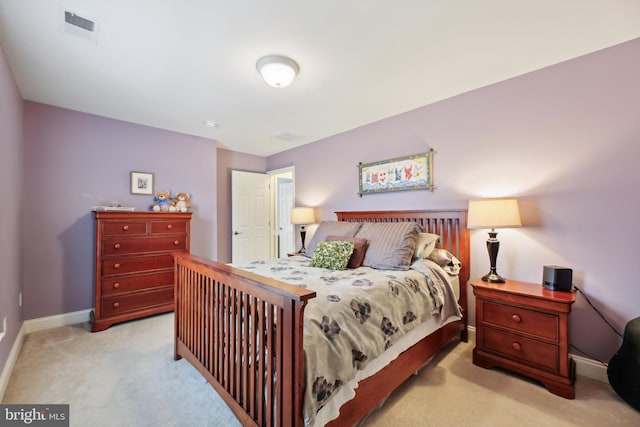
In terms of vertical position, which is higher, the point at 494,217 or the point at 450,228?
the point at 494,217

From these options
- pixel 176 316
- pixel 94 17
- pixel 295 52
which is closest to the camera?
pixel 94 17

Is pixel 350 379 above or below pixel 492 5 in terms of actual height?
below

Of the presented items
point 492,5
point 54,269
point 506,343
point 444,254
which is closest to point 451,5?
point 492,5

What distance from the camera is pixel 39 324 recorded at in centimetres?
284

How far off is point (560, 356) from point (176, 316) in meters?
2.85

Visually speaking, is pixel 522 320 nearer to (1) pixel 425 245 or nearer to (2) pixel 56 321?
(1) pixel 425 245

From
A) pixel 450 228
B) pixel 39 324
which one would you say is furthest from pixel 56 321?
pixel 450 228

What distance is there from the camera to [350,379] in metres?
1.33

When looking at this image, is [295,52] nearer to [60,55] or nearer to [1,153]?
[60,55]

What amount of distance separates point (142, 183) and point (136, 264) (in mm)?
1094

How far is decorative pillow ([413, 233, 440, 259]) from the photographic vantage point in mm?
2447

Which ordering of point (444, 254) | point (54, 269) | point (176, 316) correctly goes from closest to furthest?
point (176, 316) < point (444, 254) < point (54, 269)

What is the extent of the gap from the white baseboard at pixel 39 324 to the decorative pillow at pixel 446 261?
342cm

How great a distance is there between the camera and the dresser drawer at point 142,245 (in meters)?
2.90
